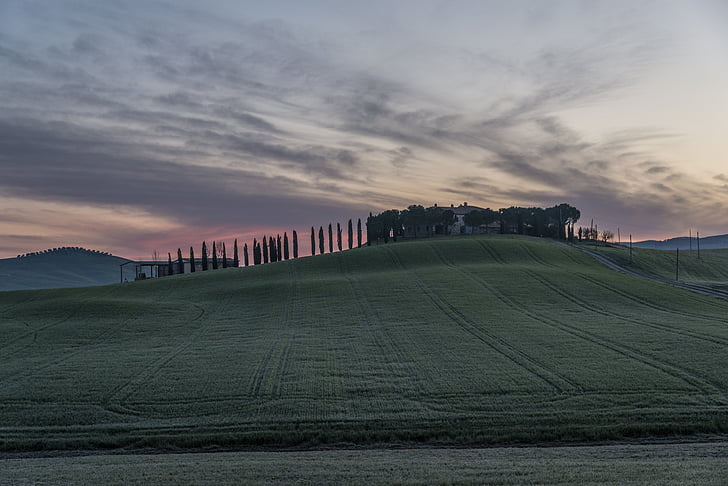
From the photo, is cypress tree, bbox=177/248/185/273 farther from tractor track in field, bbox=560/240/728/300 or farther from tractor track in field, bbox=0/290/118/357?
tractor track in field, bbox=560/240/728/300

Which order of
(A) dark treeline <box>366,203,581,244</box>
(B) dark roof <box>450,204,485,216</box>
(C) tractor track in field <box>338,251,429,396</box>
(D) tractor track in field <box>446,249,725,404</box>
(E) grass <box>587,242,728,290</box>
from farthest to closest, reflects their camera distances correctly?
1. (B) dark roof <box>450,204,485,216</box>
2. (A) dark treeline <box>366,203,581,244</box>
3. (E) grass <box>587,242,728,290</box>
4. (C) tractor track in field <box>338,251,429,396</box>
5. (D) tractor track in field <box>446,249,725,404</box>

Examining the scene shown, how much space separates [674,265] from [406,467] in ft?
311

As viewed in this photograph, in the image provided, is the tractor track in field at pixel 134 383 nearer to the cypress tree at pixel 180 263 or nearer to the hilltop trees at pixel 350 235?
the cypress tree at pixel 180 263

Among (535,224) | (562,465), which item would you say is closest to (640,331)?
(562,465)

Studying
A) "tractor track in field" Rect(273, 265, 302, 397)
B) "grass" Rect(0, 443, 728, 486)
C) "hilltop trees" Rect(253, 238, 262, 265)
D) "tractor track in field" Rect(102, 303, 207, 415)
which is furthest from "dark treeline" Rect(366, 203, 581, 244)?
"grass" Rect(0, 443, 728, 486)

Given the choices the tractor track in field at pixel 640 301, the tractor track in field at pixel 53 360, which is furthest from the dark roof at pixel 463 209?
the tractor track in field at pixel 53 360

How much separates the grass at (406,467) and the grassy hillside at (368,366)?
2349mm

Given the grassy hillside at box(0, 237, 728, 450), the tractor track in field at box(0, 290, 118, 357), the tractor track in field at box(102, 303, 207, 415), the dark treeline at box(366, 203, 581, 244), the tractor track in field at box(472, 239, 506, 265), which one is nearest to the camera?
the grassy hillside at box(0, 237, 728, 450)

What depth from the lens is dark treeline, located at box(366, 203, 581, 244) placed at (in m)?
138

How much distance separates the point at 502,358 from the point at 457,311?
54.1 ft

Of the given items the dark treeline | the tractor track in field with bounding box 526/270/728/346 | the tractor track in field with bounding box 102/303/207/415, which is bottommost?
the tractor track in field with bounding box 102/303/207/415

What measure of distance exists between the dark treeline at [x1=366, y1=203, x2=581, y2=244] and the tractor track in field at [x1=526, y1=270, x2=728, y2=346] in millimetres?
70785

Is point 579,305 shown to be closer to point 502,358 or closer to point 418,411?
point 502,358

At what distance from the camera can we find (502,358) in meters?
31.6
